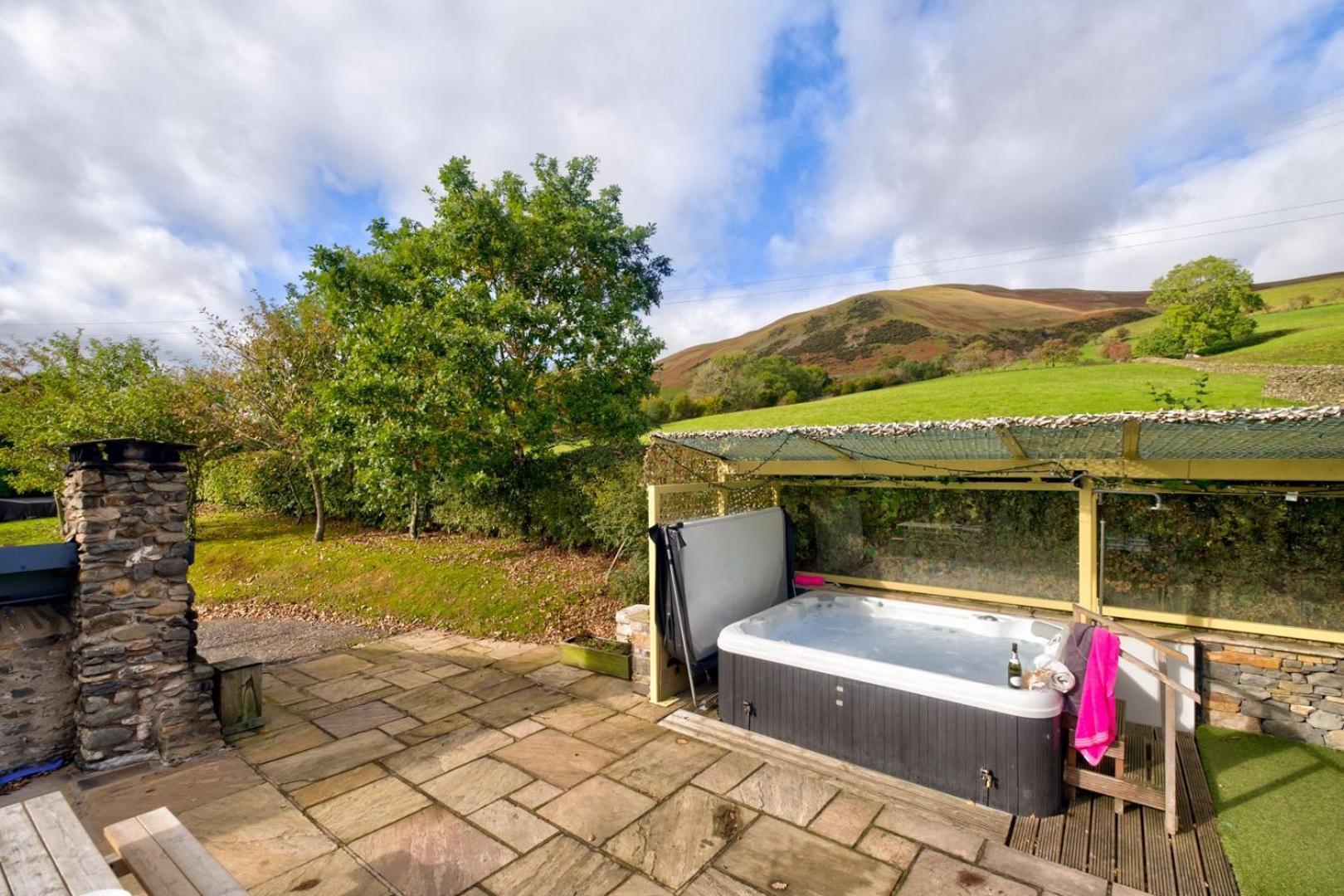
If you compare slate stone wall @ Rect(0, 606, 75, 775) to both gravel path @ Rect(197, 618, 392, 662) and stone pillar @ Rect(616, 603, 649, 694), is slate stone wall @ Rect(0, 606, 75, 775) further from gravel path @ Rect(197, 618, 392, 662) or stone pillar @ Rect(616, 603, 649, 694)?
stone pillar @ Rect(616, 603, 649, 694)

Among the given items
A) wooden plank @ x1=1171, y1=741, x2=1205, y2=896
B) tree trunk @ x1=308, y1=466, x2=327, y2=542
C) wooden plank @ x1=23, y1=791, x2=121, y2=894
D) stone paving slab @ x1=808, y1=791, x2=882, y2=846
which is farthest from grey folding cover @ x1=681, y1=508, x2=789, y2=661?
tree trunk @ x1=308, y1=466, x2=327, y2=542

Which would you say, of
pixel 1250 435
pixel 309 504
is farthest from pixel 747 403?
pixel 1250 435

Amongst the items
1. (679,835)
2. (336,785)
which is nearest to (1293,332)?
(679,835)

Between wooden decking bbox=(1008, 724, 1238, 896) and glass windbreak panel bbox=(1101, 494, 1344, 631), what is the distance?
1.56 meters

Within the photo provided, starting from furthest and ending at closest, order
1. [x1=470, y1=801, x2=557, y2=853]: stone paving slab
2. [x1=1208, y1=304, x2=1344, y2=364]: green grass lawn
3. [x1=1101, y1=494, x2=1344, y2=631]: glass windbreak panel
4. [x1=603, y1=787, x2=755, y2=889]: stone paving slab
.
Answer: [x1=1208, y1=304, x2=1344, y2=364]: green grass lawn → [x1=1101, y1=494, x2=1344, y2=631]: glass windbreak panel → [x1=470, y1=801, x2=557, y2=853]: stone paving slab → [x1=603, y1=787, x2=755, y2=889]: stone paving slab

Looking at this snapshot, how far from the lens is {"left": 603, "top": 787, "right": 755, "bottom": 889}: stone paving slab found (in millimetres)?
2926

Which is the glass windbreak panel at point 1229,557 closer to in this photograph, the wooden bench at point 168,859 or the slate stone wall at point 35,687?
the wooden bench at point 168,859

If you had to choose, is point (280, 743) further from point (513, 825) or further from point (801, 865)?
point (801, 865)

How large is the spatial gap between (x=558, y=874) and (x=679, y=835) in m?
0.67

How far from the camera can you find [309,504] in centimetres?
1315

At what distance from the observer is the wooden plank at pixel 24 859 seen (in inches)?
69.2

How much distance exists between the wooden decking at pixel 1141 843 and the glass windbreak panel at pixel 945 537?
6.22 ft

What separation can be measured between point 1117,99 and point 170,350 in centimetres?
2225

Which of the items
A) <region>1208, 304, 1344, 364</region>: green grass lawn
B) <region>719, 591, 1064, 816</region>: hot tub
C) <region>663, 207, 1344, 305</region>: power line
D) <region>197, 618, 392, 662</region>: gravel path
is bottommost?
<region>197, 618, 392, 662</region>: gravel path
